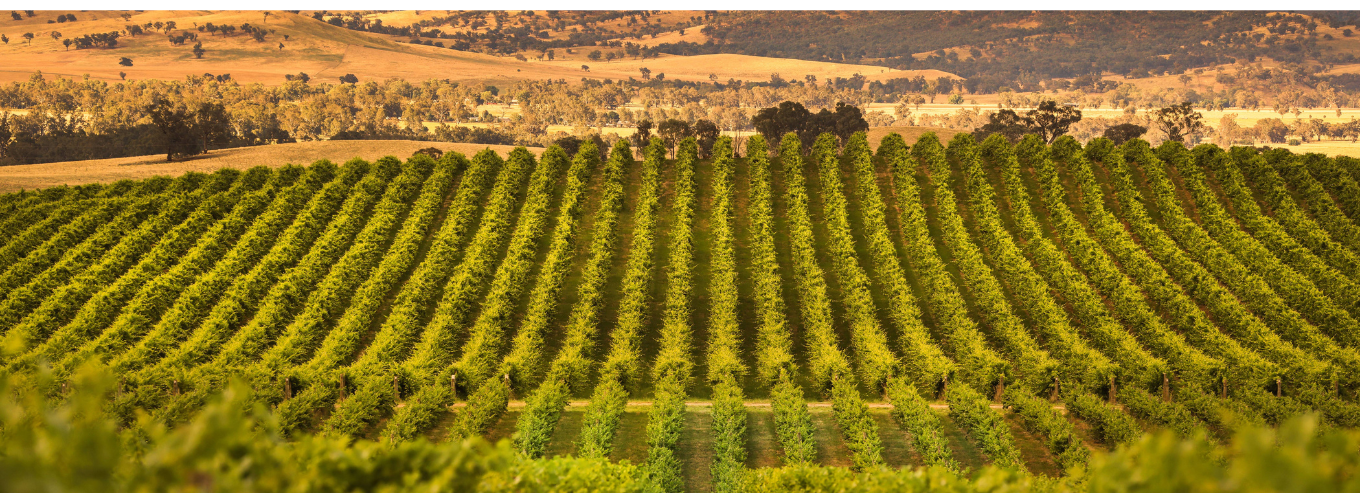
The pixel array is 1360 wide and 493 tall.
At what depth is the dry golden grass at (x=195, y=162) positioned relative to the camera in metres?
75.9

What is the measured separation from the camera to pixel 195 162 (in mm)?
93750

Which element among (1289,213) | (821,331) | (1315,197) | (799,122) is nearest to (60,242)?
(821,331)

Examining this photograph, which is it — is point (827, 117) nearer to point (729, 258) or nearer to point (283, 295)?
point (729, 258)

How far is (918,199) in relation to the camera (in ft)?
156

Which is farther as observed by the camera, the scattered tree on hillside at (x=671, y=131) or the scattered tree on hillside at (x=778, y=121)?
the scattered tree on hillside at (x=778, y=121)

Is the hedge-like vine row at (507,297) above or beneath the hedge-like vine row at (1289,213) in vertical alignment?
beneath

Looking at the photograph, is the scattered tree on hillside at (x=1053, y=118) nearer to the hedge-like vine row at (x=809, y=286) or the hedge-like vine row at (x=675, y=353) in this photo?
the hedge-like vine row at (x=809, y=286)

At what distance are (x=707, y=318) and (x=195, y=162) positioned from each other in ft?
277

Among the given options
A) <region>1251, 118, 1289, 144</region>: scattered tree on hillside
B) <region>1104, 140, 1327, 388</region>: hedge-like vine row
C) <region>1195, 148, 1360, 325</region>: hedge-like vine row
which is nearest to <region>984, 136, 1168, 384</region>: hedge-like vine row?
<region>1104, 140, 1327, 388</region>: hedge-like vine row

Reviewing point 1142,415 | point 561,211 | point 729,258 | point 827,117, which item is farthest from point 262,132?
point 1142,415

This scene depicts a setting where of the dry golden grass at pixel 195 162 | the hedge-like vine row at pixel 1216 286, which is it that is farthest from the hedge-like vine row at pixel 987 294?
the dry golden grass at pixel 195 162

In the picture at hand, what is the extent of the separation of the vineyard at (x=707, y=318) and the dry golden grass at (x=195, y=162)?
29439mm

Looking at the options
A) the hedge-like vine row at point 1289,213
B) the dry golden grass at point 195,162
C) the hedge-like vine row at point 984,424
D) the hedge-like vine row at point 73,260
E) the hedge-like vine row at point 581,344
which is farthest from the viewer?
the dry golden grass at point 195,162

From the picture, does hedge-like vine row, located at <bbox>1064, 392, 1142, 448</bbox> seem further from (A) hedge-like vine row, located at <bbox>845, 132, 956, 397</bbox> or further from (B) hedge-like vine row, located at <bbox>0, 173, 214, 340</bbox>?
(B) hedge-like vine row, located at <bbox>0, 173, 214, 340</bbox>
